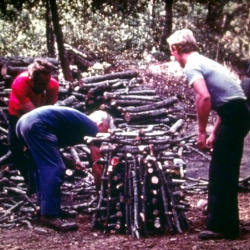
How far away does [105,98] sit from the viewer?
11.6 meters

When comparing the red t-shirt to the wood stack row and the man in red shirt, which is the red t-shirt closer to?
the man in red shirt

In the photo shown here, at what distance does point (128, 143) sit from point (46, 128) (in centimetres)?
99

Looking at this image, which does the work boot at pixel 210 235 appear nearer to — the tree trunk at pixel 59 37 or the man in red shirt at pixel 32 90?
the man in red shirt at pixel 32 90

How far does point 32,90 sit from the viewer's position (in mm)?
6785

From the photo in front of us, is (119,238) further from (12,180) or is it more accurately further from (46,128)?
(12,180)

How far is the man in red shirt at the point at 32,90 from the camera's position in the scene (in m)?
6.39

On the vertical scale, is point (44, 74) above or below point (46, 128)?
above

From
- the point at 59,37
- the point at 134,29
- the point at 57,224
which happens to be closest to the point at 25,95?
the point at 57,224

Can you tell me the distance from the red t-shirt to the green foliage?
1699 cm

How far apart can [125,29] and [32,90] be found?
21.6 m

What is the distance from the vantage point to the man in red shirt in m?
6.39

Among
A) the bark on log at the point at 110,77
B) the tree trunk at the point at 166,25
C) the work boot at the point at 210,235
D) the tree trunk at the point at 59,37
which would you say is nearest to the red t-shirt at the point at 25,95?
the work boot at the point at 210,235

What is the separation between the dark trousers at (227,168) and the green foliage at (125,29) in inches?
755

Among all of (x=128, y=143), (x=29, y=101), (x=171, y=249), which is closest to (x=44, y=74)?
(x=29, y=101)
